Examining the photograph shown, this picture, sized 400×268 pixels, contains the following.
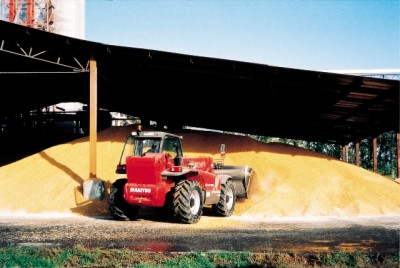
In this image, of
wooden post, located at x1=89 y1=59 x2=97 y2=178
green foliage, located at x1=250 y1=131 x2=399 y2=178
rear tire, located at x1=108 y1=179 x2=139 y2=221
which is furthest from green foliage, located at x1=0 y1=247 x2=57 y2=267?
green foliage, located at x1=250 y1=131 x2=399 y2=178

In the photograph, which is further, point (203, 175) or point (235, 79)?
point (235, 79)

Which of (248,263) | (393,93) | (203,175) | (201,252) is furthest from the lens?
(393,93)

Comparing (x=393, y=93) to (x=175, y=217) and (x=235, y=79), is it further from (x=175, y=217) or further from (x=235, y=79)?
(x=175, y=217)

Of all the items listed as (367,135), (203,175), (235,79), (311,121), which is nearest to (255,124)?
(311,121)

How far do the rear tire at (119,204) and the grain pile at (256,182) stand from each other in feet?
7.21

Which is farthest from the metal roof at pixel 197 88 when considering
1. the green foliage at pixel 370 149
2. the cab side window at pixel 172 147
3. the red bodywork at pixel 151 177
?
the green foliage at pixel 370 149

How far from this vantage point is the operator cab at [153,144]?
12453 millimetres

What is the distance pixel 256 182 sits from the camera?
17359 mm

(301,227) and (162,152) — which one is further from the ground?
(162,152)

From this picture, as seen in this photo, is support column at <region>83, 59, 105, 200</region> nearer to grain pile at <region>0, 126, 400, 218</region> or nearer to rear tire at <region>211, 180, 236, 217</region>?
grain pile at <region>0, 126, 400, 218</region>

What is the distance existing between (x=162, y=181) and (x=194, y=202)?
1.20 meters

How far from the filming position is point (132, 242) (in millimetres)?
9367

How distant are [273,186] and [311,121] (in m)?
7.82

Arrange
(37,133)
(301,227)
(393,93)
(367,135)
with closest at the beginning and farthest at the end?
(301,227) < (393,93) < (367,135) < (37,133)
